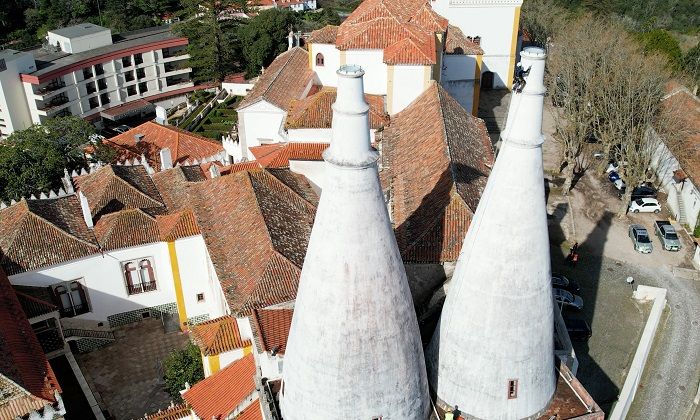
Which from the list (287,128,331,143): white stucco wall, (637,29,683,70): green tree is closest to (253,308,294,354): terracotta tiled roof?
(287,128,331,143): white stucco wall

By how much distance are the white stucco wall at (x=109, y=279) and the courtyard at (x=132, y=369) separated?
1213 millimetres

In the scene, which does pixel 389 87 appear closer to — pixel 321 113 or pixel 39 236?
pixel 321 113

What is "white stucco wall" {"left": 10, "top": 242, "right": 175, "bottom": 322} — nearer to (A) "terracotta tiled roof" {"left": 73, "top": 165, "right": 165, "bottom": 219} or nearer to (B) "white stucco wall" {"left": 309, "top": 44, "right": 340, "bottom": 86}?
(A) "terracotta tiled roof" {"left": 73, "top": 165, "right": 165, "bottom": 219}

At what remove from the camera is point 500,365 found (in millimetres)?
15391

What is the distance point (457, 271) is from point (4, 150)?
34.5 m

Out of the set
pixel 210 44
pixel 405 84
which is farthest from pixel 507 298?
pixel 210 44

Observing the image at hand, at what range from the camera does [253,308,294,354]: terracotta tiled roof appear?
67.8ft

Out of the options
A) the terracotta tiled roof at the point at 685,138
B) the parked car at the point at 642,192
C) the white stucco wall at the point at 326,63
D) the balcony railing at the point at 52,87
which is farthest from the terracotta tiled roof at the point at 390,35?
the balcony railing at the point at 52,87

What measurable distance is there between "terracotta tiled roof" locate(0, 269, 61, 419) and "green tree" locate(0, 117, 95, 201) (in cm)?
1342

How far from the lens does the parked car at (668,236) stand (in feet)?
117

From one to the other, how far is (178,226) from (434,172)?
11953 millimetres

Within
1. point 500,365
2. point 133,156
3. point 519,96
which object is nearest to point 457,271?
point 500,365

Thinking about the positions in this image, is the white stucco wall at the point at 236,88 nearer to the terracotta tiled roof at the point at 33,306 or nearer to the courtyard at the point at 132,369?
the courtyard at the point at 132,369

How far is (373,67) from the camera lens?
117ft
